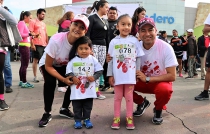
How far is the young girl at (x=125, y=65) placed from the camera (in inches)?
106

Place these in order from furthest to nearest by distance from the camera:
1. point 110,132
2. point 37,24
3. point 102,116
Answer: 1. point 37,24
2. point 102,116
3. point 110,132

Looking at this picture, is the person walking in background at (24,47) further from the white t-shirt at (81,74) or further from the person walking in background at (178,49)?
the person walking in background at (178,49)

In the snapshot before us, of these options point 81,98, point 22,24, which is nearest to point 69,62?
point 81,98

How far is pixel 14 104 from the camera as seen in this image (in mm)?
3824

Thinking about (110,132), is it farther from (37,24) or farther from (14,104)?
(37,24)

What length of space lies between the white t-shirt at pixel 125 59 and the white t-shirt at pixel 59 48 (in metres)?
0.62

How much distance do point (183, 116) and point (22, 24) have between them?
13.4 ft

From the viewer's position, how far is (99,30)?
4.23m

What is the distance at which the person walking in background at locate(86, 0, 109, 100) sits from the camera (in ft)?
13.5

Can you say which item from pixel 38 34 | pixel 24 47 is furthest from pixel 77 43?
pixel 38 34

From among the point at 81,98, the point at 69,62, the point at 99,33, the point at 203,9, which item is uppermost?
the point at 203,9

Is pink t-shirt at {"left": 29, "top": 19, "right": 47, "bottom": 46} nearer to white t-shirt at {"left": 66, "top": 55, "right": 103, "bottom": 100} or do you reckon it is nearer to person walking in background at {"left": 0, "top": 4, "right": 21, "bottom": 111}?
person walking in background at {"left": 0, "top": 4, "right": 21, "bottom": 111}

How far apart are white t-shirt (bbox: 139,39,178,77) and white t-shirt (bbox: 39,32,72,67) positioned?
971mm

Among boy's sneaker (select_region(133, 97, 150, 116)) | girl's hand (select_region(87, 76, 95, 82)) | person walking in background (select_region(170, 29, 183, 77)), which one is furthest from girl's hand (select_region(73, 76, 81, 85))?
person walking in background (select_region(170, 29, 183, 77))
